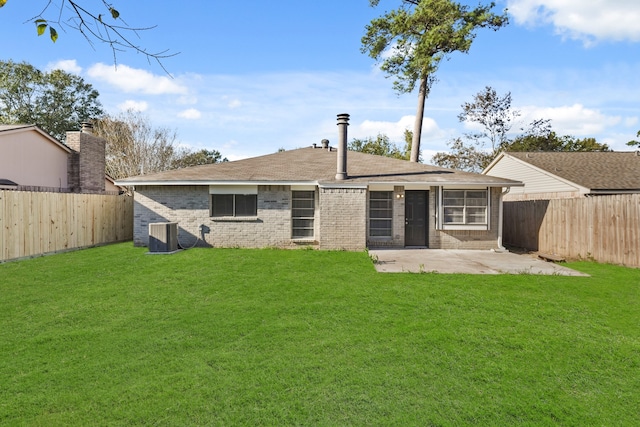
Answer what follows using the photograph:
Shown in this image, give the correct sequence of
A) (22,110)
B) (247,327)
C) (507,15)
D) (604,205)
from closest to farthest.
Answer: (247,327) → (604,205) → (507,15) → (22,110)

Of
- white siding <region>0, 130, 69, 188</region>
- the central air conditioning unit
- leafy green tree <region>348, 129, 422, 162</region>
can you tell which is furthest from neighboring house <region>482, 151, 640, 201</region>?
white siding <region>0, 130, 69, 188</region>

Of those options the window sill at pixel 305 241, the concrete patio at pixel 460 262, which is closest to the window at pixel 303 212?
the window sill at pixel 305 241

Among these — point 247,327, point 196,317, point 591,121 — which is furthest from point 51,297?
point 591,121

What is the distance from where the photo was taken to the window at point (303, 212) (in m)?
12.6

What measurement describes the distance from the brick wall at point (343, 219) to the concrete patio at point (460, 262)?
31.1 inches

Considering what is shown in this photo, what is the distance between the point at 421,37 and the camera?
68.9 ft

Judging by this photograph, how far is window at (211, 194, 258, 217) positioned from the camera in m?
12.5

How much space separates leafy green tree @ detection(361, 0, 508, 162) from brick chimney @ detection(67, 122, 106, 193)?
661 inches

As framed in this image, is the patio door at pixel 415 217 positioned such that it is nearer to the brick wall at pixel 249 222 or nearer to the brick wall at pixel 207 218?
the brick wall at pixel 249 222

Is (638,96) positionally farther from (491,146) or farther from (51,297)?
(51,297)

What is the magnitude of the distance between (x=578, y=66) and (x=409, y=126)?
22.1 m

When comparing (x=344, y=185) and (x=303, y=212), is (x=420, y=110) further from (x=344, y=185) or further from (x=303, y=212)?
(x=303, y=212)

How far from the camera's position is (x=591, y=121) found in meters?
35.6

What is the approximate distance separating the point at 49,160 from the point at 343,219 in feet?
48.3
